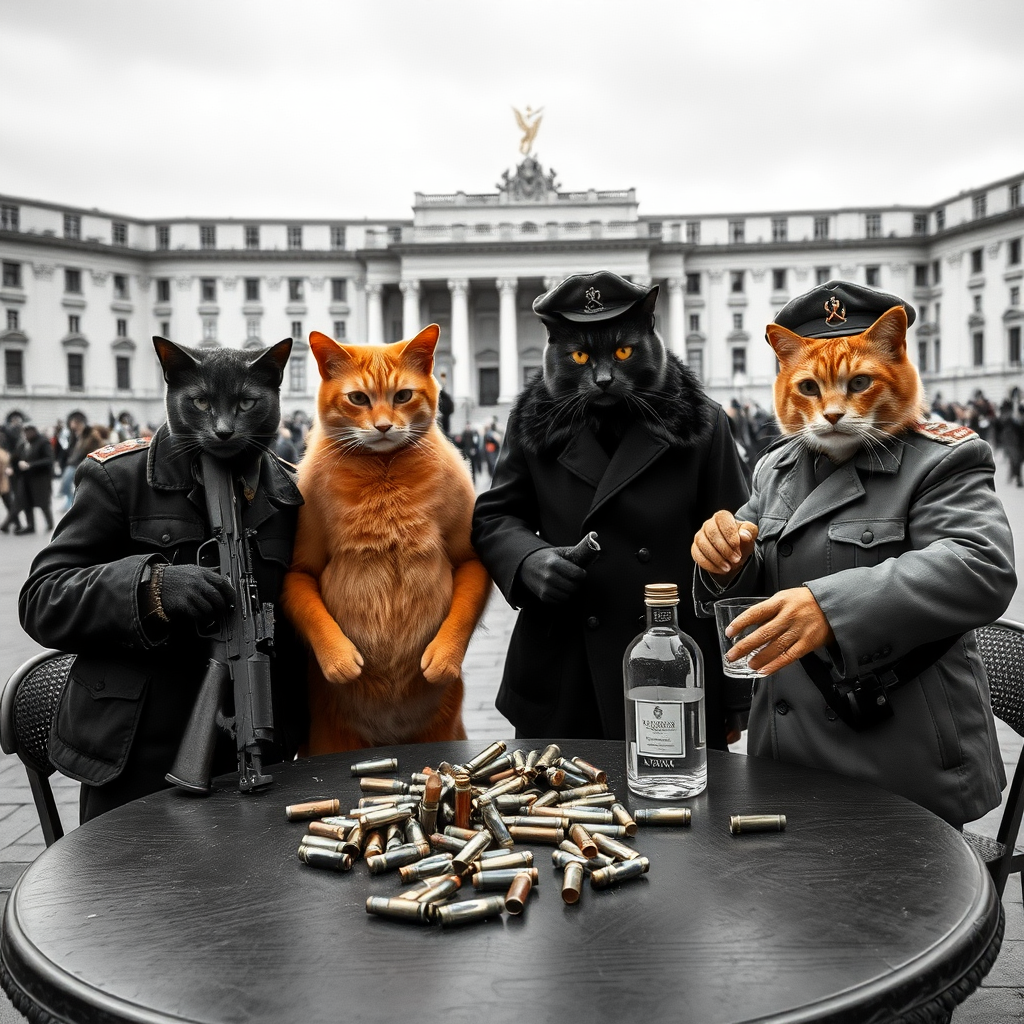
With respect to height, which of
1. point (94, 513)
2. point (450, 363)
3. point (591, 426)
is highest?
point (450, 363)

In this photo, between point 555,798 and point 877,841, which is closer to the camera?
point 877,841

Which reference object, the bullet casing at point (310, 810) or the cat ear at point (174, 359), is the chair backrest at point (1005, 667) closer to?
the bullet casing at point (310, 810)

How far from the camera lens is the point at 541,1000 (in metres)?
1.30

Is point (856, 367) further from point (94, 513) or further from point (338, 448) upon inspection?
point (94, 513)

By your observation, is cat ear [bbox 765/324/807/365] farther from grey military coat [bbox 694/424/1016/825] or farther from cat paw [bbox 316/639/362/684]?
cat paw [bbox 316/639/362/684]

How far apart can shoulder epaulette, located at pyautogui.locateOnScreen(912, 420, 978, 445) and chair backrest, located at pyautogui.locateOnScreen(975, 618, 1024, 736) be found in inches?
29.2

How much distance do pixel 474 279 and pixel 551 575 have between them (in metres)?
57.9

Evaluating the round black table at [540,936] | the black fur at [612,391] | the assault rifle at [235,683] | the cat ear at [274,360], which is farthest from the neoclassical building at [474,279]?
the round black table at [540,936]

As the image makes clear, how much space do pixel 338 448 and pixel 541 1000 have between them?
1.93 m

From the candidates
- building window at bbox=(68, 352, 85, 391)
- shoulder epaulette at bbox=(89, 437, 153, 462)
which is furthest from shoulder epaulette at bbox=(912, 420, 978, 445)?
building window at bbox=(68, 352, 85, 391)

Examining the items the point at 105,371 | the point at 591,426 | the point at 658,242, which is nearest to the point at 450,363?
the point at 658,242

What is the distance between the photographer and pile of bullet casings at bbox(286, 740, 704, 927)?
62.7 inches

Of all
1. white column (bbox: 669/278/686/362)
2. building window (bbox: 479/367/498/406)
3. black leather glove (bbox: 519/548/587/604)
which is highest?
white column (bbox: 669/278/686/362)

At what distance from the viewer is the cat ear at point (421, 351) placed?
2969 mm
